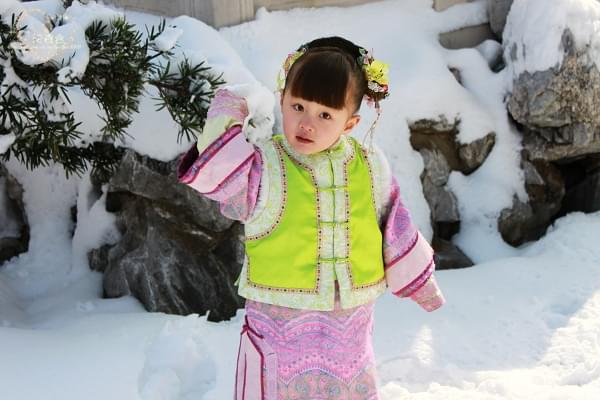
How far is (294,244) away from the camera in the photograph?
1.52 metres

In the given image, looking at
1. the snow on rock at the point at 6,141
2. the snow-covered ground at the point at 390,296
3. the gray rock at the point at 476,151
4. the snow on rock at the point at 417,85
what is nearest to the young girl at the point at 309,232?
the snow-covered ground at the point at 390,296

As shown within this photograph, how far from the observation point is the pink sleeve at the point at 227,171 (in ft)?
4.67

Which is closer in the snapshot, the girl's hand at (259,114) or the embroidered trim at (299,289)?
the embroidered trim at (299,289)

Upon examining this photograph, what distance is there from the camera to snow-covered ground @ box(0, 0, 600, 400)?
2.42 metres

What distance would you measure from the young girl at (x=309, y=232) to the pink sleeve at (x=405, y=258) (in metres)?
0.05

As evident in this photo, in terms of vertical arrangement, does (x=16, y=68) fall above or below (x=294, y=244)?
above

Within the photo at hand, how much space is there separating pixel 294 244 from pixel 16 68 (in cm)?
137

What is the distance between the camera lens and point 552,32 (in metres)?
3.52

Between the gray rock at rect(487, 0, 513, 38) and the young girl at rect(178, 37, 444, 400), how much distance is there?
2.62 meters

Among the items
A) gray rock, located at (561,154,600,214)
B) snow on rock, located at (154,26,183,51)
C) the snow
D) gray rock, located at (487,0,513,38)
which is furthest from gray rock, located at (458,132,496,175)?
snow on rock, located at (154,26,183,51)

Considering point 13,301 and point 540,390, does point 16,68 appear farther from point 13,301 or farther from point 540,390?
point 540,390

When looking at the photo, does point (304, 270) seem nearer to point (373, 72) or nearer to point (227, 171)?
point (227, 171)

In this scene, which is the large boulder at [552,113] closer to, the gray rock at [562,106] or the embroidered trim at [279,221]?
the gray rock at [562,106]

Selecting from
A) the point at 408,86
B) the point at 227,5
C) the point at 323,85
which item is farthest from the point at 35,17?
the point at 408,86
